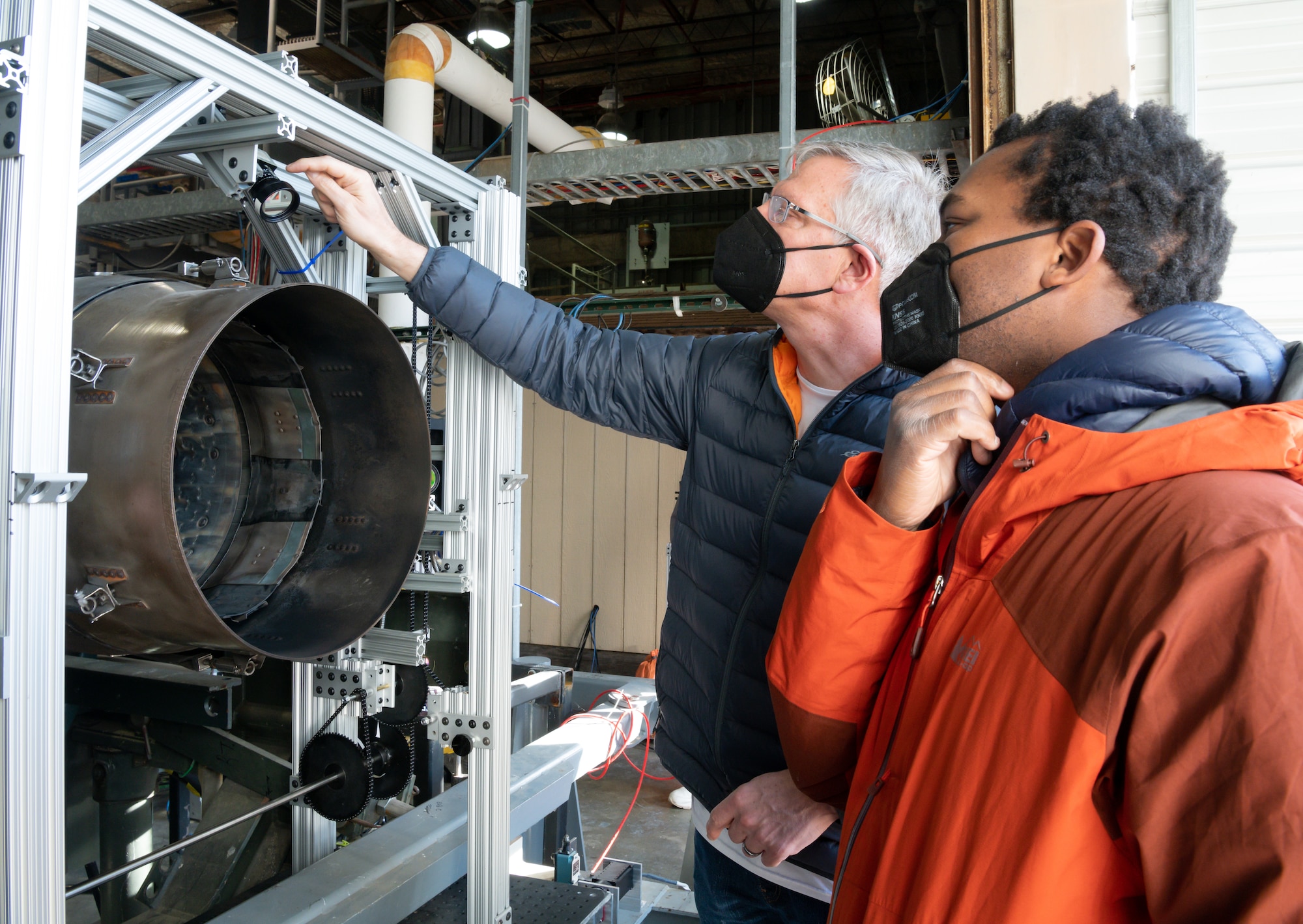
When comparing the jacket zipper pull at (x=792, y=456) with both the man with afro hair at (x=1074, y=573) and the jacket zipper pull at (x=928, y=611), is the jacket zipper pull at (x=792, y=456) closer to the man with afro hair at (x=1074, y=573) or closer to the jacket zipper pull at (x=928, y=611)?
the man with afro hair at (x=1074, y=573)

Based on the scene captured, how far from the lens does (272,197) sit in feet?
4.57

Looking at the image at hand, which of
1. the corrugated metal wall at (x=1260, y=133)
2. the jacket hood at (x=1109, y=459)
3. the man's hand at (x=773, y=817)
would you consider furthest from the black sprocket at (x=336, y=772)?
the corrugated metal wall at (x=1260, y=133)

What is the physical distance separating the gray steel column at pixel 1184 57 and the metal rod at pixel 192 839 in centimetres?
299

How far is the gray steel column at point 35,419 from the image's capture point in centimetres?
88

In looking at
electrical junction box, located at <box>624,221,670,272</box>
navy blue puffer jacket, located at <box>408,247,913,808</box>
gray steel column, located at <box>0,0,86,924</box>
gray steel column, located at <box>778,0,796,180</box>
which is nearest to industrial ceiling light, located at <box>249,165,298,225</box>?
navy blue puffer jacket, located at <box>408,247,913,808</box>

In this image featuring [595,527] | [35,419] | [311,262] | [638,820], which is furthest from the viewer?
[595,527]

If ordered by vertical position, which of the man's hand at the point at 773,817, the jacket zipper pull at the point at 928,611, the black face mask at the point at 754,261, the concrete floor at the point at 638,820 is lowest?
the concrete floor at the point at 638,820

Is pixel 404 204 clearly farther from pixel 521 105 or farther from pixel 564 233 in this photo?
pixel 564 233

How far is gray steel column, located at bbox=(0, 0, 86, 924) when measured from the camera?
88 cm

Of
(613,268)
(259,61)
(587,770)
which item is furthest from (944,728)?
(613,268)

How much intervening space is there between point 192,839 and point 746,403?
131cm

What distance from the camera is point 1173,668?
1.66 feet

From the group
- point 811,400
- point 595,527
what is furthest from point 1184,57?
point 595,527

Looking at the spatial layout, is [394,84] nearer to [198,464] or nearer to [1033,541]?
[198,464]
